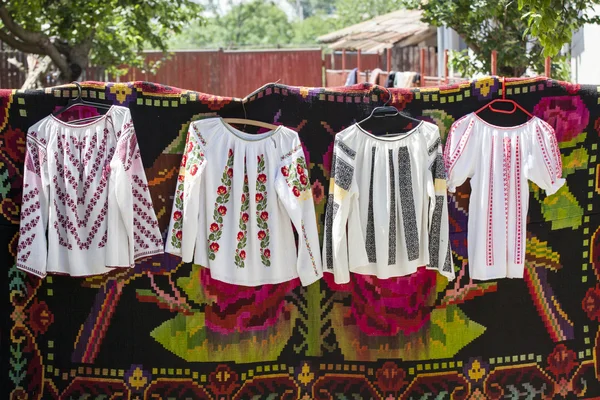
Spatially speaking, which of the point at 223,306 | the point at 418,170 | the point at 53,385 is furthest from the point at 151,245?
the point at 418,170

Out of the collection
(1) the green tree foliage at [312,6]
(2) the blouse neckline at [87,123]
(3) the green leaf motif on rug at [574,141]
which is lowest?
(3) the green leaf motif on rug at [574,141]

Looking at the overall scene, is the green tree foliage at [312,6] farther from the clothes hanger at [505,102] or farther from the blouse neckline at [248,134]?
the blouse neckline at [248,134]

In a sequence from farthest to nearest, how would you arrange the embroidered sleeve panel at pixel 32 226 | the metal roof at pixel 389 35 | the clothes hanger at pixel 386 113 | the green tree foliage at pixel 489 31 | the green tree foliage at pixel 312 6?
1. the green tree foliage at pixel 312 6
2. the metal roof at pixel 389 35
3. the green tree foliage at pixel 489 31
4. the clothes hanger at pixel 386 113
5. the embroidered sleeve panel at pixel 32 226

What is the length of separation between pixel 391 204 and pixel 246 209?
0.73 m

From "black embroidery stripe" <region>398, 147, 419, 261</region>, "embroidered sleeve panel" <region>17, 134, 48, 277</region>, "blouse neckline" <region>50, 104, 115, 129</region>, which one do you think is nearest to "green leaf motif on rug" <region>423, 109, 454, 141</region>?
"black embroidery stripe" <region>398, 147, 419, 261</region>

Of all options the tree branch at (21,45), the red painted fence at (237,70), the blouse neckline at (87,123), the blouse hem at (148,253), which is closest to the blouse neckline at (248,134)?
the blouse neckline at (87,123)

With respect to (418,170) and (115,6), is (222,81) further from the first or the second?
(418,170)

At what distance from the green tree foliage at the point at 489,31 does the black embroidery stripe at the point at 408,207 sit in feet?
13.9

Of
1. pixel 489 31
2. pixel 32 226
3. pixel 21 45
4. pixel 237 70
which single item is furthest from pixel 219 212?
pixel 237 70

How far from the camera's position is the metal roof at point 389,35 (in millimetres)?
22891

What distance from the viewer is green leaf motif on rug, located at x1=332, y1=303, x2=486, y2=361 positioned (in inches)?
176

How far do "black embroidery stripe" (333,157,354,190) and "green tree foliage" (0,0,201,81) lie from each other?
6589mm

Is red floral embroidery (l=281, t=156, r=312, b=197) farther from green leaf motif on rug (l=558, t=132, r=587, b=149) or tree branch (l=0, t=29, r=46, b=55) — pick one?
tree branch (l=0, t=29, r=46, b=55)

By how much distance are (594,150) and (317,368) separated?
1.88 metres
